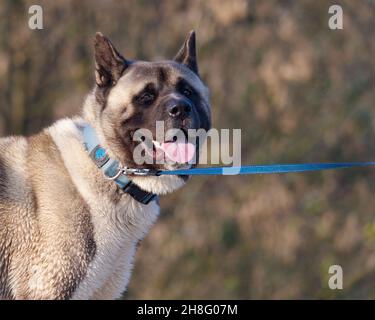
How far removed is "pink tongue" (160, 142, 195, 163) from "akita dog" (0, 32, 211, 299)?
11 millimetres

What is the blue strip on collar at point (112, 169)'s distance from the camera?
186 inches

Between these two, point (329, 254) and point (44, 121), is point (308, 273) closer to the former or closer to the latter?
point (329, 254)

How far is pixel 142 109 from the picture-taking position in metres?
4.82

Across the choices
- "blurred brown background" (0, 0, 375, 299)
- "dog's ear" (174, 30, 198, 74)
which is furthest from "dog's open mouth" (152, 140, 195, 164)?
"blurred brown background" (0, 0, 375, 299)

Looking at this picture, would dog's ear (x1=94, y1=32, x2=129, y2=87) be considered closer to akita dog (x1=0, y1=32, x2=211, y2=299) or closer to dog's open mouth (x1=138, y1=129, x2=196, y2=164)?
akita dog (x1=0, y1=32, x2=211, y2=299)

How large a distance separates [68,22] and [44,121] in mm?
1200

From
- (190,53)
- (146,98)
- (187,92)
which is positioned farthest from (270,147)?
(146,98)

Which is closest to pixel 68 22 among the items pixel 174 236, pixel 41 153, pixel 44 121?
pixel 44 121

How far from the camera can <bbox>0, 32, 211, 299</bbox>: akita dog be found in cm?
455

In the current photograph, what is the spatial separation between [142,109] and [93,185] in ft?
1.53

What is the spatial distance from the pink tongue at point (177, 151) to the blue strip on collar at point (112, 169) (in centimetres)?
22

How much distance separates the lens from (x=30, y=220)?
15.0ft

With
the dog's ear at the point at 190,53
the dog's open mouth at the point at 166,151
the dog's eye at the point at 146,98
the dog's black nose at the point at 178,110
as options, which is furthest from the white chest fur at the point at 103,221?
the dog's ear at the point at 190,53

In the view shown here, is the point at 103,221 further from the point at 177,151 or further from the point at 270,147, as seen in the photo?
the point at 270,147
